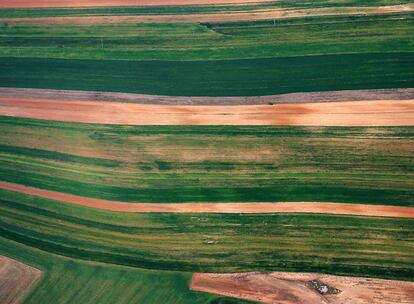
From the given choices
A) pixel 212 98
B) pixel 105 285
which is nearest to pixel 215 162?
pixel 212 98

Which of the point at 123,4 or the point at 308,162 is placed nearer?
the point at 308,162

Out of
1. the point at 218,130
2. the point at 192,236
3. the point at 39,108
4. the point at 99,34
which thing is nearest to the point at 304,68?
the point at 218,130

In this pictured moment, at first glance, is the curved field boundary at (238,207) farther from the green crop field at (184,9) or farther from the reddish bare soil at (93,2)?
the reddish bare soil at (93,2)

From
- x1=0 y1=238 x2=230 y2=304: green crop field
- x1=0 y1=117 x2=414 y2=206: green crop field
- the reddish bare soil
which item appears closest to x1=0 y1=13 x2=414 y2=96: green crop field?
the reddish bare soil

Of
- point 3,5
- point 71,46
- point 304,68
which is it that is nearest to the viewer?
point 304,68

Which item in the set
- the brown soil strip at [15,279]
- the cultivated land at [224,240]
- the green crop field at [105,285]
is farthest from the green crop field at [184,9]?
the brown soil strip at [15,279]

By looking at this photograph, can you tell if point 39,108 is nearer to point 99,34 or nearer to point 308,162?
point 99,34
